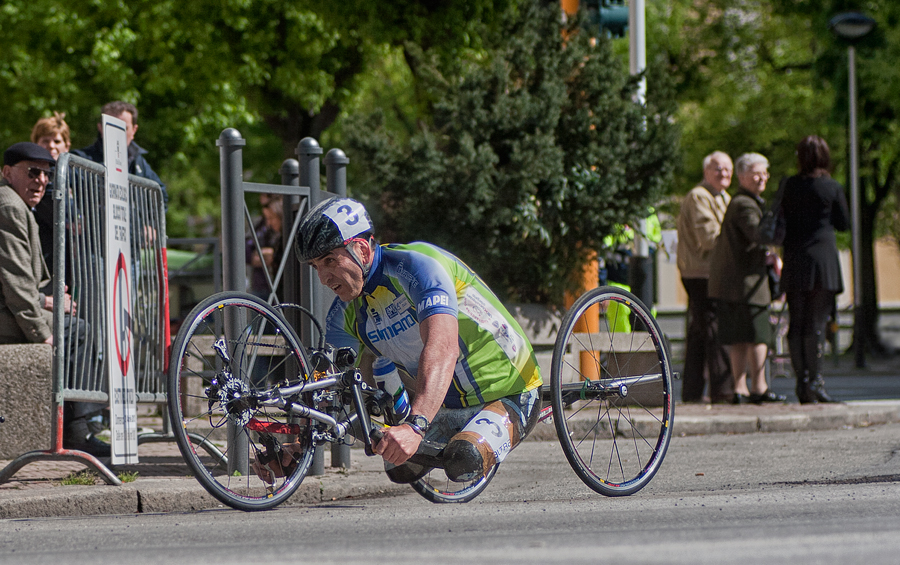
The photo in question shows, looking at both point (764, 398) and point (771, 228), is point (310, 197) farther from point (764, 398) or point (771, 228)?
point (764, 398)

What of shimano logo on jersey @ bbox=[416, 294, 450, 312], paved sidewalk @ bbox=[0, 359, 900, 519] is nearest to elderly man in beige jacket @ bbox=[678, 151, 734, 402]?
paved sidewalk @ bbox=[0, 359, 900, 519]

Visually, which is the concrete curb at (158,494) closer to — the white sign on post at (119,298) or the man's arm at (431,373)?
the white sign on post at (119,298)

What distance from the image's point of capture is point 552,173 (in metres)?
8.95

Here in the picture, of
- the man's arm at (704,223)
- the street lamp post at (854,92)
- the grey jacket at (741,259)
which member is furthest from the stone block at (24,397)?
the street lamp post at (854,92)

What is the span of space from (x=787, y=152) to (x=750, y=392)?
16236 millimetres

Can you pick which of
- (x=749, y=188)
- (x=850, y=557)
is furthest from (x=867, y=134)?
(x=850, y=557)

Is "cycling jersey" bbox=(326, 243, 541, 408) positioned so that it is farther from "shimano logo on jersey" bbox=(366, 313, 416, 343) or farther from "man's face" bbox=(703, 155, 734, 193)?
"man's face" bbox=(703, 155, 734, 193)

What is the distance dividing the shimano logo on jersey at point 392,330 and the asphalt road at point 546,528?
721 mm

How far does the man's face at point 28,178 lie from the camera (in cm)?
676

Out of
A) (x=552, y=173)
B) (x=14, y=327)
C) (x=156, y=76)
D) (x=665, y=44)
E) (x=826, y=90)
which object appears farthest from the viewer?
(x=665, y=44)

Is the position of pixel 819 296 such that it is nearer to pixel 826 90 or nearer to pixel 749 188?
pixel 749 188

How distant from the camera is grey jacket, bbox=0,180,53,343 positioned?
6.48 meters

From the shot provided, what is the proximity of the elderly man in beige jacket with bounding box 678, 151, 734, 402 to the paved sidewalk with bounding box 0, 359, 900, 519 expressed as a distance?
1.16 feet

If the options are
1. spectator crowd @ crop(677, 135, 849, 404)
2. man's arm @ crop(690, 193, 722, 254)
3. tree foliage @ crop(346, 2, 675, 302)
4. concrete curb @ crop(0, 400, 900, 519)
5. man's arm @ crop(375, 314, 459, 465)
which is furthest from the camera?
man's arm @ crop(690, 193, 722, 254)
